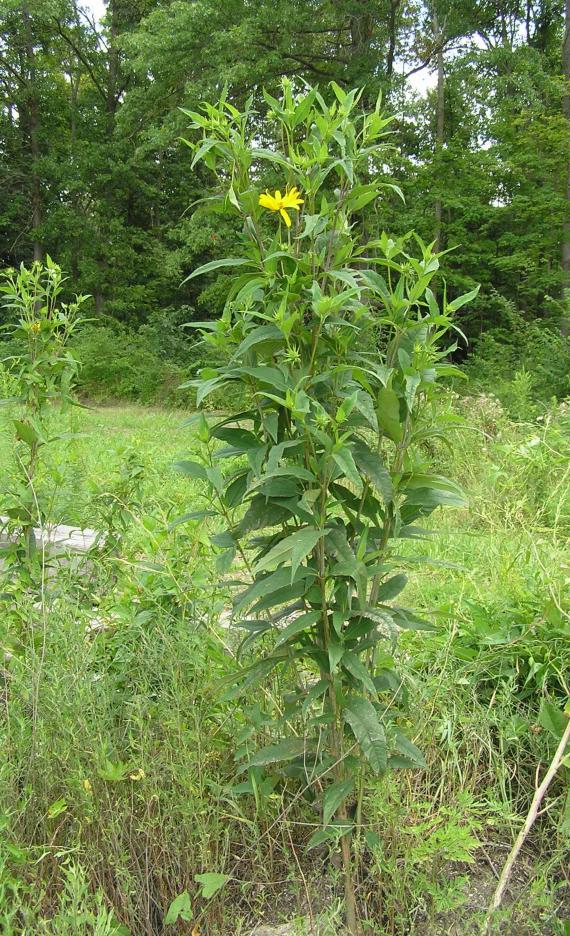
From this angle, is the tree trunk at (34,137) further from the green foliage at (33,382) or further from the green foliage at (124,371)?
the green foliage at (33,382)

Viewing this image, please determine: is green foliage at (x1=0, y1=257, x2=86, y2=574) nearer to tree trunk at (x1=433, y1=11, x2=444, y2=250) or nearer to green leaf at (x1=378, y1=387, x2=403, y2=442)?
green leaf at (x1=378, y1=387, x2=403, y2=442)

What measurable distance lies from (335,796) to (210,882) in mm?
366

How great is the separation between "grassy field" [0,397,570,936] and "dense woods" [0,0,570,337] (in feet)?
26.9

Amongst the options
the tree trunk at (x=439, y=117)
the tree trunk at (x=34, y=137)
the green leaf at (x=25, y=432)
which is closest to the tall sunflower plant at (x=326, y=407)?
the green leaf at (x=25, y=432)

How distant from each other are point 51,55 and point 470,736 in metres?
25.8

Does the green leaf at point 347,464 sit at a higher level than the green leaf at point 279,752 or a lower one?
higher

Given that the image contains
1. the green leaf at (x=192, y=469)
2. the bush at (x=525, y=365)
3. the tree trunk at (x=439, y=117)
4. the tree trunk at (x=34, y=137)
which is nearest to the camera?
the green leaf at (x=192, y=469)

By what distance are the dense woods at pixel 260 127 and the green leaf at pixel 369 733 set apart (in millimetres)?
8862

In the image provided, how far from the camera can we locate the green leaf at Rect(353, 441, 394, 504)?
1439mm

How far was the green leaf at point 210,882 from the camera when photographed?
5.07 feet

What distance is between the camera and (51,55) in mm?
22062

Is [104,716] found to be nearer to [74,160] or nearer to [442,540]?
[442,540]

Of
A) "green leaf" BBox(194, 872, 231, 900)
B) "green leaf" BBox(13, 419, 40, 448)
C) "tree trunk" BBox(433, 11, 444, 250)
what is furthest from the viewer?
"tree trunk" BBox(433, 11, 444, 250)

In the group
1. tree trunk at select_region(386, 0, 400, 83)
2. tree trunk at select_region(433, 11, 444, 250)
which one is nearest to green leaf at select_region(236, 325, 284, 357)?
tree trunk at select_region(433, 11, 444, 250)
